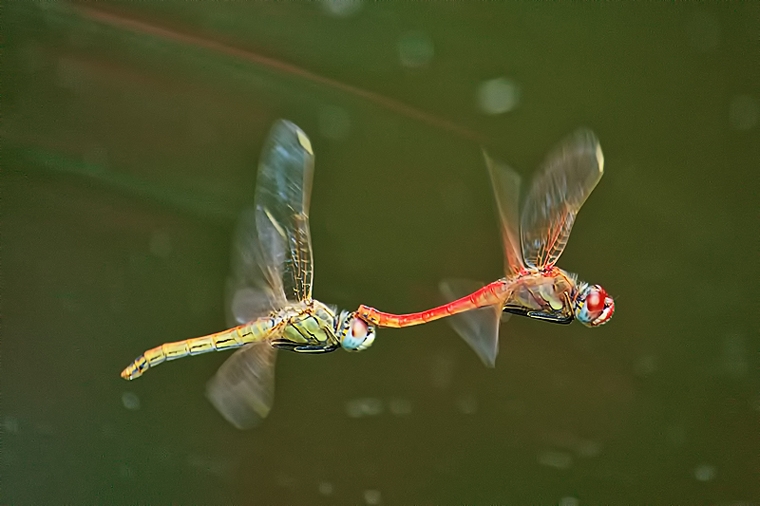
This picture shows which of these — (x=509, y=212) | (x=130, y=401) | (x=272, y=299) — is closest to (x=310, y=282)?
(x=272, y=299)

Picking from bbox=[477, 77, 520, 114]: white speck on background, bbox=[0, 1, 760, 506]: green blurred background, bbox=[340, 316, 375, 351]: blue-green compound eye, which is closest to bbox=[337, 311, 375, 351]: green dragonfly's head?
bbox=[340, 316, 375, 351]: blue-green compound eye

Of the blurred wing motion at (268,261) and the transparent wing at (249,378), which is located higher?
the blurred wing motion at (268,261)

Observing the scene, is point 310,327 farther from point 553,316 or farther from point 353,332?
point 553,316

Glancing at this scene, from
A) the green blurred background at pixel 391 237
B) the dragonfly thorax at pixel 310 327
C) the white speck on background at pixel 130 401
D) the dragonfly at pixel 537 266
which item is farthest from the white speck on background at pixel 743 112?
the white speck on background at pixel 130 401

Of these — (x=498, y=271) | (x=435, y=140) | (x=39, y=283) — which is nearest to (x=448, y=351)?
(x=498, y=271)

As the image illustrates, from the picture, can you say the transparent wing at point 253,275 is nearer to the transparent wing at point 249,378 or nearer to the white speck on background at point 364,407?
the transparent wing at point 249,378

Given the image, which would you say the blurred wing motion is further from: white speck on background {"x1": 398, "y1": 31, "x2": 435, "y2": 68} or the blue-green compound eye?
white speck on background {"x1": 398, "y1": 31, "x2": 435, "y2": 68}

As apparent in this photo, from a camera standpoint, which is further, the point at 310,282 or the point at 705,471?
the point at 705,471

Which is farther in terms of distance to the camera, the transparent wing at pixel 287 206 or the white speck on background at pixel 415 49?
the white speck on background at pixel 415 49
